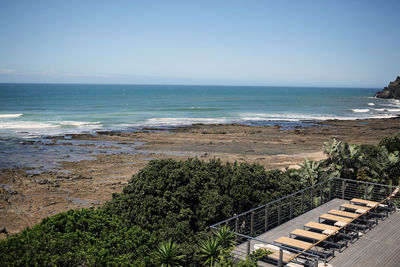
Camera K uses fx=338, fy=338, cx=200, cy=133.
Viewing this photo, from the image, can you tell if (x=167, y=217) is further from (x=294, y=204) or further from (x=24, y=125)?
(x=24, y=125)

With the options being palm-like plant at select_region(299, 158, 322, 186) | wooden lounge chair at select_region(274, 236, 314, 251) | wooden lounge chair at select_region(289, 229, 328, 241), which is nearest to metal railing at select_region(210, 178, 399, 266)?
palm-like plant at select_region(299, 158, 322, 186)

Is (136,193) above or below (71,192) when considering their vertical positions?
above

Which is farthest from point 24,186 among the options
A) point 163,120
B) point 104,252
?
point 163,120

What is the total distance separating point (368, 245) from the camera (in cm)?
952

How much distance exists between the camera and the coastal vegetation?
265 inches

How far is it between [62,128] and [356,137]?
3592cm

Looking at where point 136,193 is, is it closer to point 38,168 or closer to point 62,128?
point 38,168

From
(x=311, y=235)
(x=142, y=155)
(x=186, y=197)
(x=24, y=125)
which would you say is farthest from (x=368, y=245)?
(x=24, y=125)

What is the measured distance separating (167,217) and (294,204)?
5.49 m

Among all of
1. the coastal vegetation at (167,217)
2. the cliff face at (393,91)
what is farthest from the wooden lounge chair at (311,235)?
the cliff face at (393,91)

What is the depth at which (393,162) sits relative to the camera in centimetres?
1570

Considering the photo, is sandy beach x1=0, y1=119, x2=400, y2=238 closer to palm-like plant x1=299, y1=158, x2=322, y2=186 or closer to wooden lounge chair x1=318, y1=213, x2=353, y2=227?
palm-like plant x1=299, y1=158, x2=322, y2=186

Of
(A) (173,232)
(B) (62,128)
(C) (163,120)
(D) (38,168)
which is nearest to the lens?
(A) (173,232)

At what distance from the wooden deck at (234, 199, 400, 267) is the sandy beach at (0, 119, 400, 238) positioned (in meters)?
9.94
